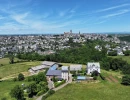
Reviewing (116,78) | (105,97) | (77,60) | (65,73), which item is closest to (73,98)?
(105,97)

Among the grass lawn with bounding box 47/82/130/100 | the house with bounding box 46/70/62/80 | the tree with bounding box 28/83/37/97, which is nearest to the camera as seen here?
the grass lawn with bounding box 47/82/130/100

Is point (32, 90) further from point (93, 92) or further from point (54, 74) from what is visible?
point (54, 74)

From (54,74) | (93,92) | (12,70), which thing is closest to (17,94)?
(93,92)

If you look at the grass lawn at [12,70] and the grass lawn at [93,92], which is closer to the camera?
the grass lawn at [93,92]

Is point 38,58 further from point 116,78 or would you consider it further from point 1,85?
point 116,78

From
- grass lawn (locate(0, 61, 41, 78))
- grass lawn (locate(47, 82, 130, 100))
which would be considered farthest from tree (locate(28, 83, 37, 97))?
grass lawn (locate(0, 61, 41, 78))

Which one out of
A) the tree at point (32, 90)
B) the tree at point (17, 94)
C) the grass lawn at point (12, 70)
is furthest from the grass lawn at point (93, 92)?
the grass lawn at point (12, 70)

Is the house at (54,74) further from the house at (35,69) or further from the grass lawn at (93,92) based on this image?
the house at (35,69)

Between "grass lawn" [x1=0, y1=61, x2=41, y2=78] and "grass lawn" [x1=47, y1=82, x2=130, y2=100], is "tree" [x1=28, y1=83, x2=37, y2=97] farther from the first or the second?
"grass lawn" [x1=0, y1=61, x2=41, y2=78]
